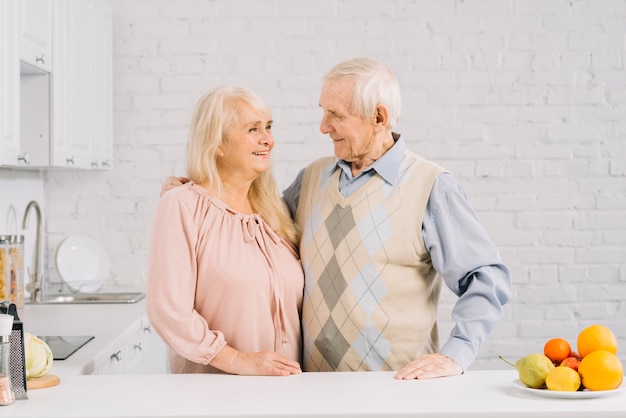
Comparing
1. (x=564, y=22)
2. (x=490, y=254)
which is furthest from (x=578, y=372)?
(x=564, y=22)

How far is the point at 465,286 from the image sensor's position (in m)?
2.32

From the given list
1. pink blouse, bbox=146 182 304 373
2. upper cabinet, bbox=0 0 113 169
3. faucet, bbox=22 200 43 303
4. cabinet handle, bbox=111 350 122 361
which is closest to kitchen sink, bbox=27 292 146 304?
faucet, bbox=22 200 43 303

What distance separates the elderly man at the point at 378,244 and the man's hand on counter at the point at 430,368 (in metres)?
0.21

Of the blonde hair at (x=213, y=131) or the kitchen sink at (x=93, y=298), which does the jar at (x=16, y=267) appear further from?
the blonde hair at (x=213, y=131)

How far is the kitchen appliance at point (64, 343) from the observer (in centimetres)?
247

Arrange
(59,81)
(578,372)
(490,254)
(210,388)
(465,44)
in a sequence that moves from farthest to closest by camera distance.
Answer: (465,44), (59,81), (490,254), (210,388), (578,372)

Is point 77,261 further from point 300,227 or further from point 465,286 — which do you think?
Answer: point 465,286

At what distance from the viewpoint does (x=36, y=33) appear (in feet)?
9.84

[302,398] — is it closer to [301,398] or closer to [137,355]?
[301,398]

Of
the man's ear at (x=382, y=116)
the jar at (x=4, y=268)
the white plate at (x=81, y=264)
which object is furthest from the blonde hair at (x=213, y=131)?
the white plate at (x=81, y=264)

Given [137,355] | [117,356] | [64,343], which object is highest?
[64,343]

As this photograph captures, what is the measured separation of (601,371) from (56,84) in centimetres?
239

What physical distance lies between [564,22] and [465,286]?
2151 millimetres

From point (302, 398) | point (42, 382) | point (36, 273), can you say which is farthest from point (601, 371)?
point (36, 273)
